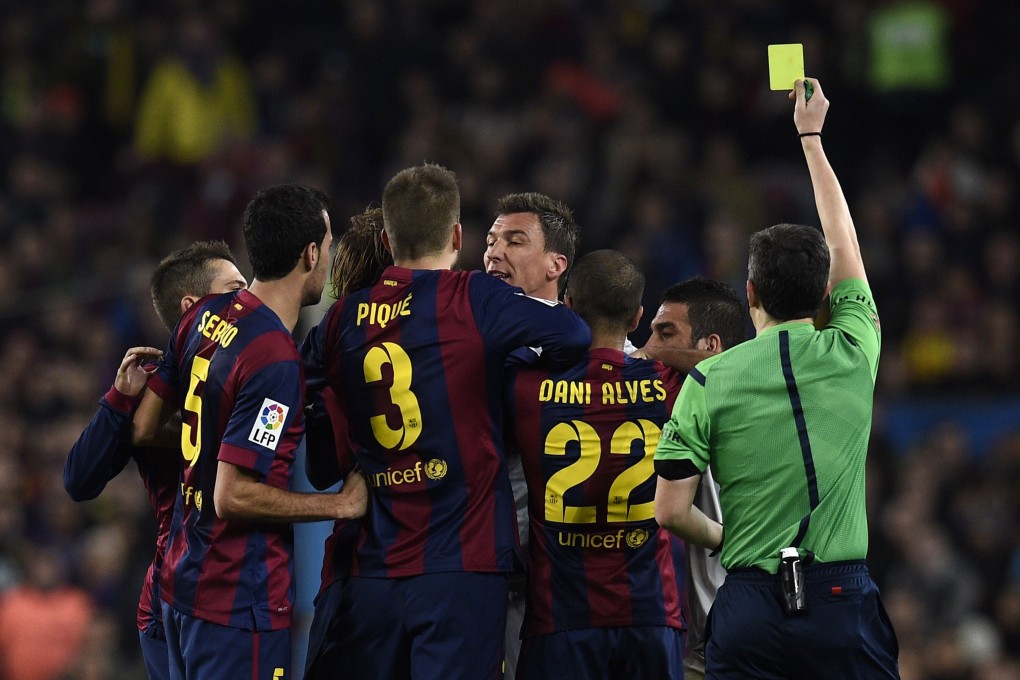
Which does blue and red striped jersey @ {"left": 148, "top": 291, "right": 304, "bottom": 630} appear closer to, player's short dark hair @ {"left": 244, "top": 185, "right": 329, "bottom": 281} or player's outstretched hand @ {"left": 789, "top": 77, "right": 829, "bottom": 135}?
player's short dark hair @ {"left": 244, "top": 185, "right": 329, "bottom": 281}

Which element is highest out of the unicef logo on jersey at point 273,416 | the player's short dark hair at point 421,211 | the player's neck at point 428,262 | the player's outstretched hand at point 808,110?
the player's outstretched hand at point 808,110

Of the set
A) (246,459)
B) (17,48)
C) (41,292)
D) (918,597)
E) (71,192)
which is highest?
(17,48)

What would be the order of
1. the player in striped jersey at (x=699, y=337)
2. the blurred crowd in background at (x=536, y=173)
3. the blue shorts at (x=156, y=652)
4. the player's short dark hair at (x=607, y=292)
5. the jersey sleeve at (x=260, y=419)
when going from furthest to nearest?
the blurred crowd in background at (x=536, y=173) < the player in striped jersey at (x=699, y=337) < the blue shorts at (x=156, y=652) < the player's short dark hair at (x=607, y=292) < the jersey sleeve at (x=260, y=419)

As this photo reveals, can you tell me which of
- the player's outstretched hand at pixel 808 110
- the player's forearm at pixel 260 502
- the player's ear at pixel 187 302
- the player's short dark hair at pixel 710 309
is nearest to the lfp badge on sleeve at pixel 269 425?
the player's forearm at pixel 260 502

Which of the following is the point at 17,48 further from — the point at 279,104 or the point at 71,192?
the point at 279,104

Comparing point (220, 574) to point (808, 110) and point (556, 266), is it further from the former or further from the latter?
point (808, 110)

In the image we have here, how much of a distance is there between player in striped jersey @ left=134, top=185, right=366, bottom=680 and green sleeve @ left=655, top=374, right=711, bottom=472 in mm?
977

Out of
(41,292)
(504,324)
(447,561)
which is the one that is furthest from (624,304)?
(41,292)

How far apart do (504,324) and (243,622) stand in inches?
46.1

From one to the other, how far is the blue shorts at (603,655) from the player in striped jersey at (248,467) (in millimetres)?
753

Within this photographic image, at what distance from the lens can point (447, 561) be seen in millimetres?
4305

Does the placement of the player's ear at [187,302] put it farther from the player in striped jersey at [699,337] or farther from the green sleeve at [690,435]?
the green sleeve at [690,435]

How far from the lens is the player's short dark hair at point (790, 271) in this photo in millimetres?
4176

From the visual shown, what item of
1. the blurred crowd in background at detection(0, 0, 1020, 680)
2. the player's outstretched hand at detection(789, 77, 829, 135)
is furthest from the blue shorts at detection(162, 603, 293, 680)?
the blurred crowd in background at detection(0, 0, 1020, 680)
